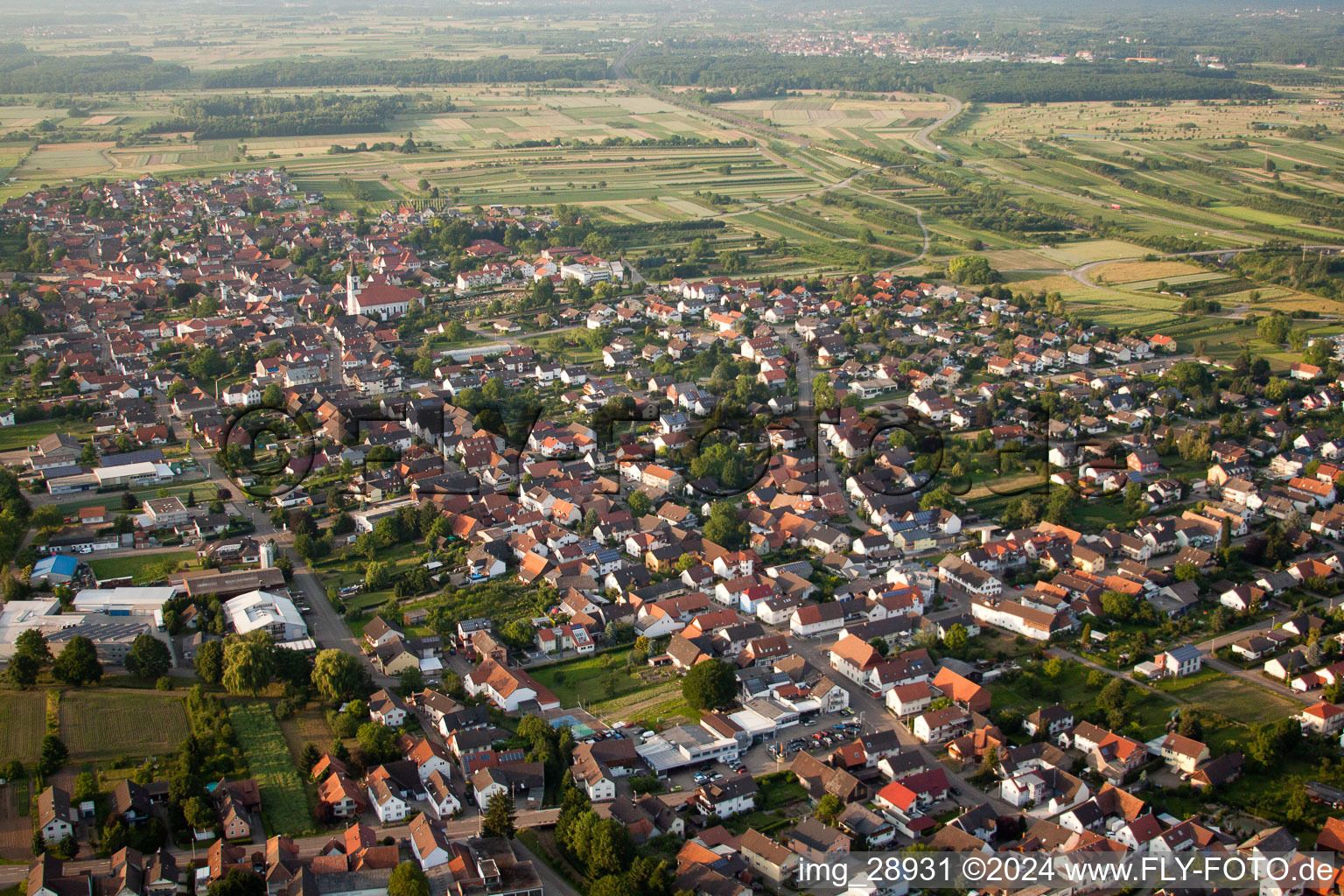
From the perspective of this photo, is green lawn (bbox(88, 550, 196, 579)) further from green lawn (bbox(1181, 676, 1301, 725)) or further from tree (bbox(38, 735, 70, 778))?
green lawn (bbox(1181, 676, 1301, 725))

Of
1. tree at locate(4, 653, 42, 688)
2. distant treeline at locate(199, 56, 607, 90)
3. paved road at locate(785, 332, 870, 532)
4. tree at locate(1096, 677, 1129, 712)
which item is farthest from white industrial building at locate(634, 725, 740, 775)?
distant treeline at locate(199, 56, 607, 90)

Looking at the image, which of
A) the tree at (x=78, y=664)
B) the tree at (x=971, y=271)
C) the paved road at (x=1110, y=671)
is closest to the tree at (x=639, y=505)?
the paved road at (x=1110, y=671)

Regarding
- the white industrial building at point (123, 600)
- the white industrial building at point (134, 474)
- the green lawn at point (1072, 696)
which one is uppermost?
the white industrial building at point (134, 474)

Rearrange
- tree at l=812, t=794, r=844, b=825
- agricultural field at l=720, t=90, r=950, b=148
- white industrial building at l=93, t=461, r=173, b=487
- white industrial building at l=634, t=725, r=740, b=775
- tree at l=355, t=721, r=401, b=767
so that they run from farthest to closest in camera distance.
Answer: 1. agricultural field at l=720, t=90, r=950, b=148
2. white industrial building at l=93, t=461, r=173, b=487
3. white industrial building at l=634, t=725, r=740, b=775
4. tree at l=355, t=721, r=401, b=767
5. tree at l=812, t=794, r=844, b=825

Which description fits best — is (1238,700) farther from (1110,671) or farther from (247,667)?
(247,667)

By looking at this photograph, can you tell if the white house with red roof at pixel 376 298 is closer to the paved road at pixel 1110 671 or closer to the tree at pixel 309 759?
the tree at pixel 309 759

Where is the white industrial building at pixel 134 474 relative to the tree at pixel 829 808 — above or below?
above
